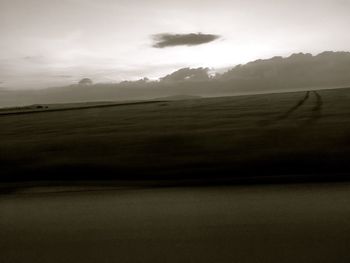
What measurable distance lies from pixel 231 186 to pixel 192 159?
2.83 meters

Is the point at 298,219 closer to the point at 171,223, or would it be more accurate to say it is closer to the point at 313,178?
the point at 171,223

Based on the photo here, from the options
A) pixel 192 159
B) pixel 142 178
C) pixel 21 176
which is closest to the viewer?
pixel 142 178

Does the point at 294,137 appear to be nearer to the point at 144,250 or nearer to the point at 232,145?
the point at 232,145

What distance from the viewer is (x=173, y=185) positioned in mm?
7902

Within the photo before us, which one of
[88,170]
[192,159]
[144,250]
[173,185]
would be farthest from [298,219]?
[88,170]

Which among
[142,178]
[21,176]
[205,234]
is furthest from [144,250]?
[21,176]

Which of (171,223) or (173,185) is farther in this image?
(173,185)

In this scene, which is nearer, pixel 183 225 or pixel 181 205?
pixel 183 225

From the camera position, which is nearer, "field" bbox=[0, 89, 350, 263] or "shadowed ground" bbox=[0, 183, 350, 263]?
"shadowed ground" bbox=[0, 183, 350, 263]

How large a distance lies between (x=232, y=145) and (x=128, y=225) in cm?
703

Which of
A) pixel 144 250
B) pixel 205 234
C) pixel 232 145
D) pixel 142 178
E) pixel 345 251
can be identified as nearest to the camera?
pixel 345 251

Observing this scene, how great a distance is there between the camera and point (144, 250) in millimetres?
4688

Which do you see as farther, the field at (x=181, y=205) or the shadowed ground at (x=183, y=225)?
the field at (x=181, y=205)

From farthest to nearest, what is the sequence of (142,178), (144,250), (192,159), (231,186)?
(192,159) < (142,178) < (231,186) < (144,250)
